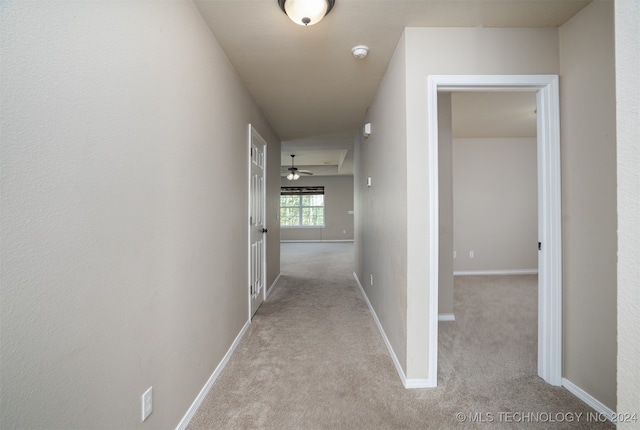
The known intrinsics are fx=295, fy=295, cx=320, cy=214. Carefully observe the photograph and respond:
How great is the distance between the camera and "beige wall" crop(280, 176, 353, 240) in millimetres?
10852

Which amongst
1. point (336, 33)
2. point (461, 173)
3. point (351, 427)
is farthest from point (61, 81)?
point (461, 173)

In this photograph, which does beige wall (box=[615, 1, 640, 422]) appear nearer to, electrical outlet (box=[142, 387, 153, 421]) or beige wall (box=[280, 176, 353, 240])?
electrical outlet (box=[142, 387, 153, 421])

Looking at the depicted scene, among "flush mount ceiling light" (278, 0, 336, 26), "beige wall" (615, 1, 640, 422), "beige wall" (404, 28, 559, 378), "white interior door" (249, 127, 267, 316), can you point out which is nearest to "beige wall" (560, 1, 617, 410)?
"beige wall" (404, 28, 559, 378)

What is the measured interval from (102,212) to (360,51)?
1.99 metres

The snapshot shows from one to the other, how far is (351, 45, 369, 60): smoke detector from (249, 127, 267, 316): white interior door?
131 cm

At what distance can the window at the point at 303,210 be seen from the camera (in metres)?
11.0

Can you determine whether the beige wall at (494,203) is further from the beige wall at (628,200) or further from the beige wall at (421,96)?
the beige wall at (628,200)

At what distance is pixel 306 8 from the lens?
61.9 inches

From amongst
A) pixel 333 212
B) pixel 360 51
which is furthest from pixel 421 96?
pixel 333 212

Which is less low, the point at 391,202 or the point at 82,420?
the point at 391,202

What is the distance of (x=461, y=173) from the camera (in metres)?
5.33

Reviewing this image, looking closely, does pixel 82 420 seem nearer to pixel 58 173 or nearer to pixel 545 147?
pixel 58 173

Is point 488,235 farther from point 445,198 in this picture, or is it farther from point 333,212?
point 333,212

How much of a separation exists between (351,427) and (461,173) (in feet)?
15.9
